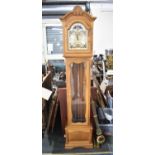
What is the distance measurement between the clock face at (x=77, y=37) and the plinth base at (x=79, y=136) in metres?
0.69

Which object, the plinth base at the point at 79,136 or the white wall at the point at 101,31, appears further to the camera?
the white wall at the point at 101,31

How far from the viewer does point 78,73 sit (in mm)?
2139

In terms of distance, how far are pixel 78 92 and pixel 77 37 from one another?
0.48 meters

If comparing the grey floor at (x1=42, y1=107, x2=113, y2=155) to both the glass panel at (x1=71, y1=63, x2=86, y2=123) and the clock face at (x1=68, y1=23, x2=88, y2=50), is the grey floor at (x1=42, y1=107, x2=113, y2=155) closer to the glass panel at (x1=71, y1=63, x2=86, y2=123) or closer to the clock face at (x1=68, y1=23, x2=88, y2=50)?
the glass panel at (x1=71, y1=63, x2=86, y2=123)

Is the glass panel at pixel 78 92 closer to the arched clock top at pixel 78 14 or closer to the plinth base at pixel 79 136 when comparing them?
the plinth base at pixel 79 136

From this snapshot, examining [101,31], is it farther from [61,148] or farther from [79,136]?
[61,148]

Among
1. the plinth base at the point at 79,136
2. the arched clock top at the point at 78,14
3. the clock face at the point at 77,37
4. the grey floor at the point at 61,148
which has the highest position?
the arched clock top at the point at 78,14

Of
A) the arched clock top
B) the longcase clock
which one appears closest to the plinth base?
the longcase clock

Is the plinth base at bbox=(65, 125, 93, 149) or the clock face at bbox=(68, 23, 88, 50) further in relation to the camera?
the plinth base at bbox=(65, 125, 93, 149)

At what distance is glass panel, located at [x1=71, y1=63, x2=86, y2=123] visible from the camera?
2.12 metres

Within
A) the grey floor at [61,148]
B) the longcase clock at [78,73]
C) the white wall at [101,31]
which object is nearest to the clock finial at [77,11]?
the longcase clock at [78,73]

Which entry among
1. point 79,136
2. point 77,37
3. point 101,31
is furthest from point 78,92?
point 101,31

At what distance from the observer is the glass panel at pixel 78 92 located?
6.97 ft
